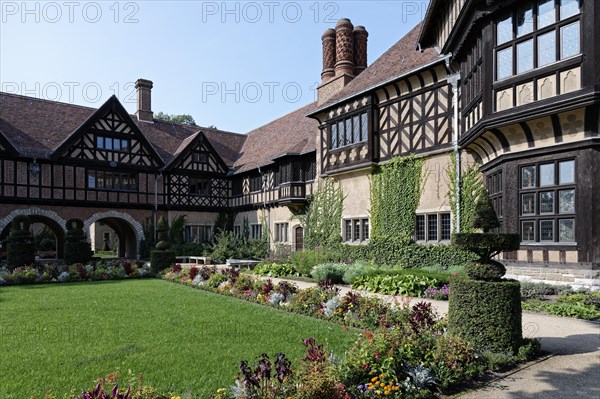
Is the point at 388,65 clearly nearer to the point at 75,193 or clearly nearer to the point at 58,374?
the point at 58,374

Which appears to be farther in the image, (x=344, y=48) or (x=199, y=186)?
(x=199, y=186)

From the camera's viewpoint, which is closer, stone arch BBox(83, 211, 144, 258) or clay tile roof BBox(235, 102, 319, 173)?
clay tile roof BBox(235, 102, 319, 173)

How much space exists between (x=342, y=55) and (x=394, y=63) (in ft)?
15.9

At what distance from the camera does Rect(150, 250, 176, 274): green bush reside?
1936cm

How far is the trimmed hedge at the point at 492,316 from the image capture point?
5949 millimetres

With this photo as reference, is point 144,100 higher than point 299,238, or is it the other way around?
point 144,100

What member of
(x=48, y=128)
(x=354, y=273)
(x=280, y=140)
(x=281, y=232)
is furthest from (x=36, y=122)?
(x=354, y=273)

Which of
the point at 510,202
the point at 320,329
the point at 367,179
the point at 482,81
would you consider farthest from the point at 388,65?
the point at 320,329

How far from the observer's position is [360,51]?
23469 millimetres

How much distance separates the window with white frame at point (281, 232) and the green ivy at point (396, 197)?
27.4 ft

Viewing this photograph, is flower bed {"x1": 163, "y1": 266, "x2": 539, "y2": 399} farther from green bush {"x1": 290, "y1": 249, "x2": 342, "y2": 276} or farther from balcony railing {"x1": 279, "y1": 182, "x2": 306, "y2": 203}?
balcony railing {"x1": 279, "y1": 182, "x2": 306, "y2": 203}

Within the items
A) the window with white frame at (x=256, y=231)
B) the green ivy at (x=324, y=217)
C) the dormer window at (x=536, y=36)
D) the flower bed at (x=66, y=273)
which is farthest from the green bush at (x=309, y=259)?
the dormer window at (x=536, y=36)

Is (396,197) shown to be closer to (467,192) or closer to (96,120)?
(467,192)

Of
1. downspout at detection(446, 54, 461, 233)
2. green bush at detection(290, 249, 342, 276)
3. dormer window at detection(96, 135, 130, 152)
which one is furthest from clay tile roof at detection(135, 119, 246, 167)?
downspout at detection(446, 54, 461, 233)
